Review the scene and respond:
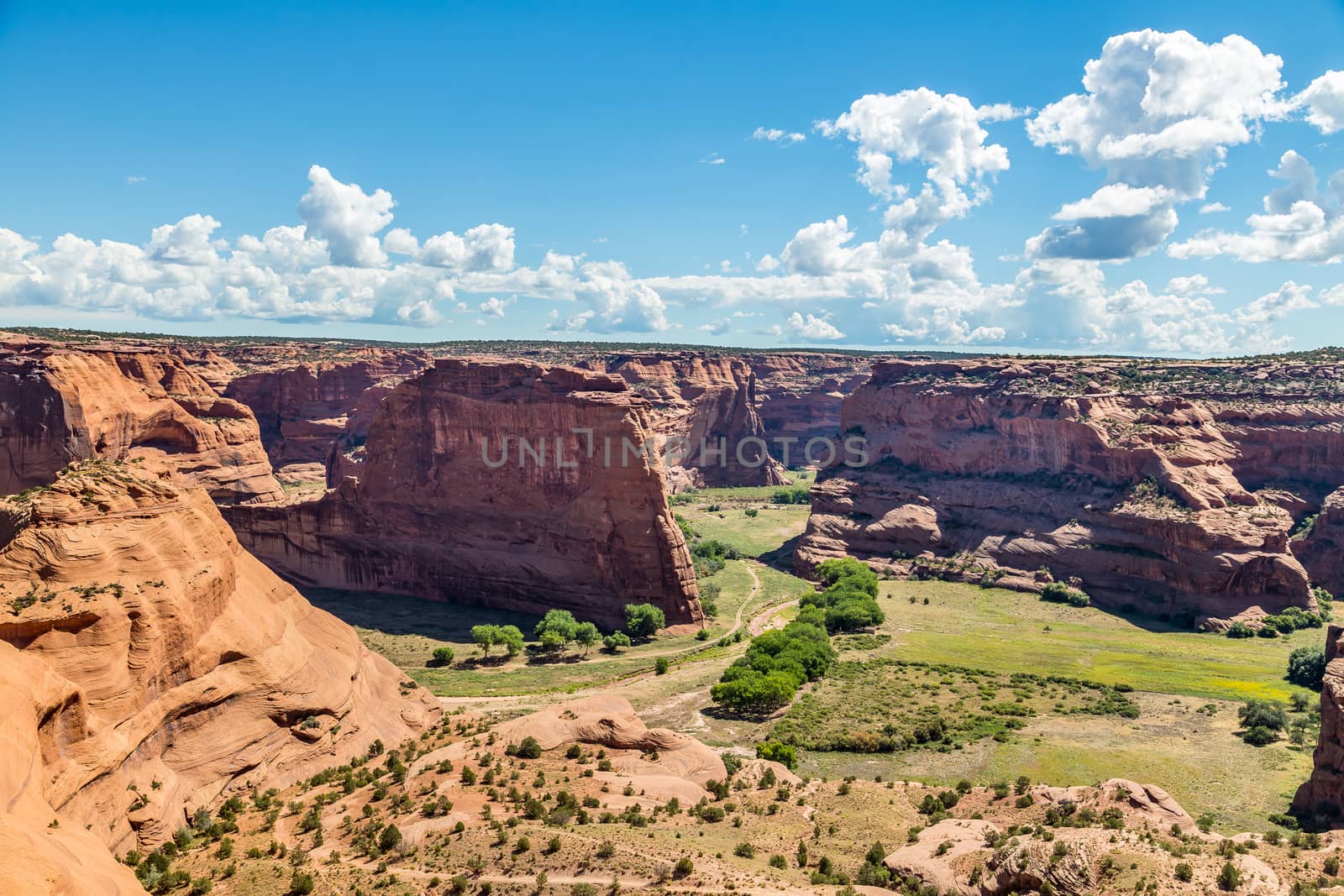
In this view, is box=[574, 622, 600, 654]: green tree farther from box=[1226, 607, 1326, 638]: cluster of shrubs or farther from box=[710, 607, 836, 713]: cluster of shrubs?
box=[1226, 607, 1326, 638]: cluster of shrubs

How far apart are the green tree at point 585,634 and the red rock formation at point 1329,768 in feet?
141

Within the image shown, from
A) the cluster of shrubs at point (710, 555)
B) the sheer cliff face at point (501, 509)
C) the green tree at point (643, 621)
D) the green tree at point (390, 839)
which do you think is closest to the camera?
the green tree at point (390, 839)

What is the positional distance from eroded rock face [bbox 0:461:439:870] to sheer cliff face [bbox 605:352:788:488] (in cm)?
10833

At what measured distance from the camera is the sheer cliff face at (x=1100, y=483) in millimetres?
73312

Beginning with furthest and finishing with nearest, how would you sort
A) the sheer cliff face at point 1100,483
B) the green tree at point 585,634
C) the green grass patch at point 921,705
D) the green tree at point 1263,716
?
the sheer cliff face at point 1100,483, the green tree at point 585,634, the green grass patch at point 921,705, the green tree at point 1263,716

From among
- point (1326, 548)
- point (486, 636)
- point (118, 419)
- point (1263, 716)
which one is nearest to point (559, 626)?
point (486, 636)

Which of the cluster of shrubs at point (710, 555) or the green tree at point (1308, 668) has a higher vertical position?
the green tree at point (1308, 668)

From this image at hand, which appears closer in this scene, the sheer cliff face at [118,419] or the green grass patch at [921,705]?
the green grass patch at [921,705]

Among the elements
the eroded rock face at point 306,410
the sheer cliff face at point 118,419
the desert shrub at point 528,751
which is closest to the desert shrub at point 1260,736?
the desert shrub at point 528,751

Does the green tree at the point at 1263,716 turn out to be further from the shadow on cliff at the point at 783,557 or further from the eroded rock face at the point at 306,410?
the eroded rock face at the point at 306,410

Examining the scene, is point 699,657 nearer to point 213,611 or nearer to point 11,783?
point 213,611

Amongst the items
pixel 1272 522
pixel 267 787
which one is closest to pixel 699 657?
pixel 267 787

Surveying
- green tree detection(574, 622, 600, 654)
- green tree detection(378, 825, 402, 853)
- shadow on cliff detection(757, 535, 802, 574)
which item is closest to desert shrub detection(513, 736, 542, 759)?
green tree detection(378, 825, 402, 853)

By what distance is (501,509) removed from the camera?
72.0 metres
